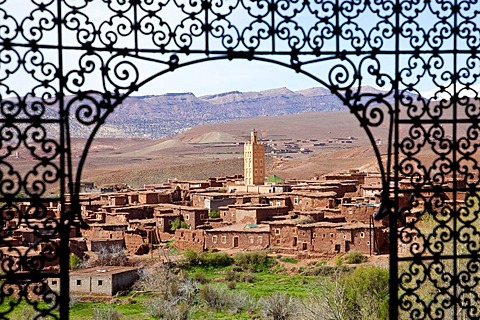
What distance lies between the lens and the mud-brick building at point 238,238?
2362cm

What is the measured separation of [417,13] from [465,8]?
297 mm

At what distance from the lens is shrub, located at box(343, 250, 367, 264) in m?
20.4

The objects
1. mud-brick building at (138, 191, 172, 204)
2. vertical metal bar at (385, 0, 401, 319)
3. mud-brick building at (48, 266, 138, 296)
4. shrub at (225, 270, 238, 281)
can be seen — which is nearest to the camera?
vertical metal bar at (385, 0, 401, 319)

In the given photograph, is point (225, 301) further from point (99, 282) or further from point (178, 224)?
point (178, 224)

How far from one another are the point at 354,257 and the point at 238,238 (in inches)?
190

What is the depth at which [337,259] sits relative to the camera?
2111 cm

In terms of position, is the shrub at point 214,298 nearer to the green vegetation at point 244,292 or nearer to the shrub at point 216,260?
the green vegetation at point 244,292

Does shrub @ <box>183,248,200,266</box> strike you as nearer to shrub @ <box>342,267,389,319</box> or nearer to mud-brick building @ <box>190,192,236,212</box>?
mud-brick building @ <box>190,192,236,212</box>

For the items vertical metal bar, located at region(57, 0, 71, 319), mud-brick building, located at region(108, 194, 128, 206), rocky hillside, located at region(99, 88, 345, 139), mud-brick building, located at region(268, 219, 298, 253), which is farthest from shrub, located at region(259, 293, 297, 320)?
rocky hillside, located at region(99, 88, 345, 139)

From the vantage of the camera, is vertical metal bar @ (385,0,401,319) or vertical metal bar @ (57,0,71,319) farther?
vertical metal bar @ (385,0,401,319)

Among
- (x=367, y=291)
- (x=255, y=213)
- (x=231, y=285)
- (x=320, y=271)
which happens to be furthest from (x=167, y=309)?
(x=255, y=213)

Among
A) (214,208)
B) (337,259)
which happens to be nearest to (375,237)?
(337,259)

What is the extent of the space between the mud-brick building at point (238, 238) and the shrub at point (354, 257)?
3.45 m

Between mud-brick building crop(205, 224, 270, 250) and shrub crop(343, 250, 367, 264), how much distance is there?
345cm
